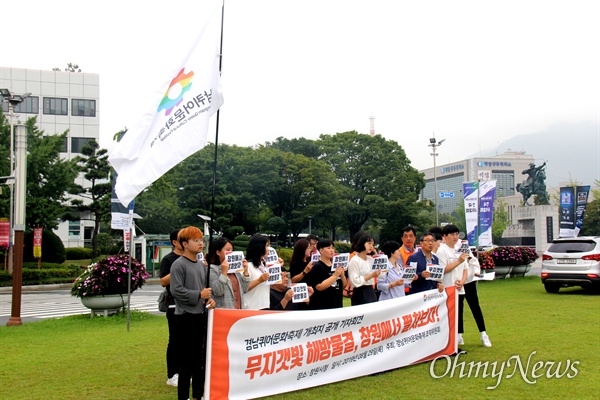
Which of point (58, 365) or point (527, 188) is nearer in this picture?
point (58, 365)

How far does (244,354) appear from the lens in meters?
6.00

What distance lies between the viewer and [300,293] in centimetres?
709

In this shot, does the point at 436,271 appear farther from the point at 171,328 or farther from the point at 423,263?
the point at 171,328

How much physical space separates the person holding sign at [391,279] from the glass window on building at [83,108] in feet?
183

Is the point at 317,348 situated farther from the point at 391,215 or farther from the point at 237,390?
the point at 391,215

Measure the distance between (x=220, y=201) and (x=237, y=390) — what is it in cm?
4034

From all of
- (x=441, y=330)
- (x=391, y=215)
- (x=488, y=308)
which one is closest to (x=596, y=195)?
(x=391, y=215)

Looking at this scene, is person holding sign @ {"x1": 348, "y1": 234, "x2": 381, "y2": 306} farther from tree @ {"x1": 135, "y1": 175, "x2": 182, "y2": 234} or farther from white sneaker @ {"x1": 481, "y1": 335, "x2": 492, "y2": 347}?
tree @ {"x1": 135, "y1": 175, "x2": 182, "y2": 234}

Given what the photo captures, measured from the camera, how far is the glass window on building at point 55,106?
5888 cm

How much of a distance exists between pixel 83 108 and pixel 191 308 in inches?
2289

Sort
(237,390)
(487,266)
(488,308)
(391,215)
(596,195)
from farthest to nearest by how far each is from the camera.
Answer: (596,195) < (391,215) < (487,266) < (488,308) < (237,390)

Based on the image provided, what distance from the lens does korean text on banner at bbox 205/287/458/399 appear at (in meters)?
5.89

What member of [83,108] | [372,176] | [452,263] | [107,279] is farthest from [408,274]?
[83,108]
